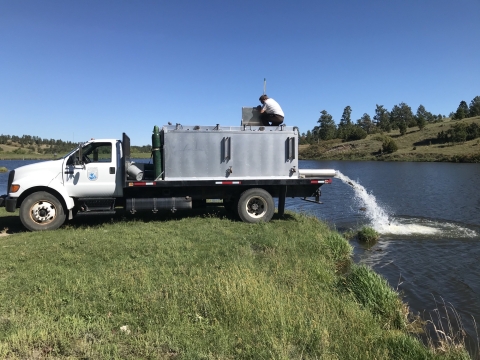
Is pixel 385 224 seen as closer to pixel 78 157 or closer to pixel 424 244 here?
pixel 424 244

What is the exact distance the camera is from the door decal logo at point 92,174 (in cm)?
1036

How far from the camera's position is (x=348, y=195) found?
79.7ft

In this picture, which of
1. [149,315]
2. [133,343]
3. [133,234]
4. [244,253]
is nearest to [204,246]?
[244,253]

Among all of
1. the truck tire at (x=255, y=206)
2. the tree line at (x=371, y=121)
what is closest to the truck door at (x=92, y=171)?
the truck tire at (x=255, y=206)

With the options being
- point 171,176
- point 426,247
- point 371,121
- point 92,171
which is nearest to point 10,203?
point 92,171

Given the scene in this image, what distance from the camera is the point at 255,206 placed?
11406mm

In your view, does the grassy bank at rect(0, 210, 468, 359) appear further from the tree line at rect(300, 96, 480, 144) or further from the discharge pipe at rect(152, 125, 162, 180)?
the tree line at rect(300, 96, 480, 144)

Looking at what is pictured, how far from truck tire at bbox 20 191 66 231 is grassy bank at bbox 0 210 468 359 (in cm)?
95

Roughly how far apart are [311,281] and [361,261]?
384 centimetres

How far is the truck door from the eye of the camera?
1023 cm

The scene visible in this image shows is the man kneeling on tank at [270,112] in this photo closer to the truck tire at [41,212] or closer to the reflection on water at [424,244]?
the reflection on water at [424,244]

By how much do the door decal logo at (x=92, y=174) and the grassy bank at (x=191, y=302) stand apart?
199 centimetres

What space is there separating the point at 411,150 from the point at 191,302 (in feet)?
276

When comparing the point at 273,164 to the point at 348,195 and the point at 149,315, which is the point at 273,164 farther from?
the point at 348,195
